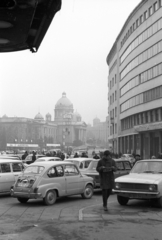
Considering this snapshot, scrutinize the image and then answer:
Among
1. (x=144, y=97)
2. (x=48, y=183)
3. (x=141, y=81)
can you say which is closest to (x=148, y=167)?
(x=48, y=183)

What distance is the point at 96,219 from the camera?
9320 mm

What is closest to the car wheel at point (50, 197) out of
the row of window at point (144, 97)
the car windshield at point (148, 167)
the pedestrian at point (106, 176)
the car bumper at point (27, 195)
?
the car bumper at point (27, 195)

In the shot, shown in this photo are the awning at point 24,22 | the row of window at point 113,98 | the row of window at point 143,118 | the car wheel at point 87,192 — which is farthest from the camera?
the row of window at point 113,98

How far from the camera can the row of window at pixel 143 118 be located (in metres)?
42.5

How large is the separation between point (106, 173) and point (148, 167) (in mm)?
2219

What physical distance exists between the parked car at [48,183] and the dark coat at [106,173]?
2154 millimetres

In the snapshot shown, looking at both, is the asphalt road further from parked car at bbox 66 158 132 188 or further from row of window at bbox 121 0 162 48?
row of window at bbox 121 0 162 48

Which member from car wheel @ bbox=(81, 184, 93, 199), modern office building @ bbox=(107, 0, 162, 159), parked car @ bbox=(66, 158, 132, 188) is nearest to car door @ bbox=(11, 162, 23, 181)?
parked car @ bbox=(66, 158, 132, 188)

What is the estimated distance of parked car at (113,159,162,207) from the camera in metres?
11.2

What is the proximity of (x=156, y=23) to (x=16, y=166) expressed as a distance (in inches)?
1224

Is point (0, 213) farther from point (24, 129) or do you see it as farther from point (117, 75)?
point (24, 129)

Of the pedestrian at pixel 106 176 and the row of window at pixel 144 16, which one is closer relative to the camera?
the pedestrian at pixel 106 176

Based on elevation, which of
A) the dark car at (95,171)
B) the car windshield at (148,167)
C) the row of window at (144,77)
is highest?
the row of window at (144,77)

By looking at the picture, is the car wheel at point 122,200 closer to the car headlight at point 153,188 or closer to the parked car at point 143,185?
the parked car at point 143,185
